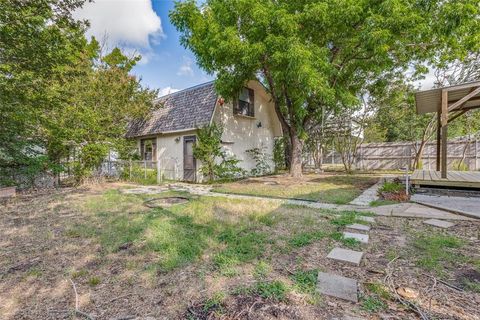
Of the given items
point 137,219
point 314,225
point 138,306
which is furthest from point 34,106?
point 314,225

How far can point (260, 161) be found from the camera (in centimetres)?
1406

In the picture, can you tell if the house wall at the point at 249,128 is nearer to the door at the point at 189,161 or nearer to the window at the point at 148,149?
the door at the point at 189,161

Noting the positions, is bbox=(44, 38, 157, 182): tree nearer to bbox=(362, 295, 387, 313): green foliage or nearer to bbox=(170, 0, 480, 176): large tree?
bbox=(170, 0, 480, 176): large tree

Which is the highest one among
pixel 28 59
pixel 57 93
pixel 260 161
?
pixel 28 59

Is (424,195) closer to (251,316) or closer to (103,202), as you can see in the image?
(251,316)

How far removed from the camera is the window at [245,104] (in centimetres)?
1230

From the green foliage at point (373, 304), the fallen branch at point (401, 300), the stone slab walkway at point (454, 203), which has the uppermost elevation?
the stone slab walkway at point (454, 203)

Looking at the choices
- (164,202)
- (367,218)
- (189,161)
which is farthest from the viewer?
(189,161)

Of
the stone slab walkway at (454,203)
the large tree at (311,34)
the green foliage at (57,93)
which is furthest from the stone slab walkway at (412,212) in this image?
the green foliage at (57,93)

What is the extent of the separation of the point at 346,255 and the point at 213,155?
835 centimetres

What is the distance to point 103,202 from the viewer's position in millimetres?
6543

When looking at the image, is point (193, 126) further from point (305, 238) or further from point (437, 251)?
point (437, 251)

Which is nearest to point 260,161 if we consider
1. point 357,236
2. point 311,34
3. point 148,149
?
point 148,149

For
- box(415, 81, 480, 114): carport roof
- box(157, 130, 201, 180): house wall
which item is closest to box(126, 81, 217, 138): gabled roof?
box(157, 130, 201, 180): house wall
